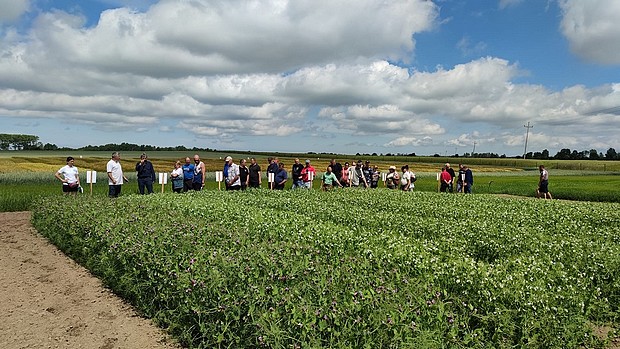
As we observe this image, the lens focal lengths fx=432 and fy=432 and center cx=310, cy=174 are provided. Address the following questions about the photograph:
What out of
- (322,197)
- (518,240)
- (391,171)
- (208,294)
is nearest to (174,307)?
(208,294)

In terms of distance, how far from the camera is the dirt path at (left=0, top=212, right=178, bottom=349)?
590 centimetres

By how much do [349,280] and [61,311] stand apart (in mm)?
4962

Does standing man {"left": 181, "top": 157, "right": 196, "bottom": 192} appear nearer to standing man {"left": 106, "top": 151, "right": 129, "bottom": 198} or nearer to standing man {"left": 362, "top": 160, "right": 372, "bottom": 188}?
standing man {"left": 106, "top": 151, "right": 129, "bottom": 198}

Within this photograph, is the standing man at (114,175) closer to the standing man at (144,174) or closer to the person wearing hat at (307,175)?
the standing man at (144,174)

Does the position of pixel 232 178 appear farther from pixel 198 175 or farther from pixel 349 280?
pixel 349 280

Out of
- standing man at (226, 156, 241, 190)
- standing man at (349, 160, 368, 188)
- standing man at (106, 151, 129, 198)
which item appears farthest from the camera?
standing man at (349, 160, 368, 188)

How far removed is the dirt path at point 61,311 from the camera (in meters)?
5.90

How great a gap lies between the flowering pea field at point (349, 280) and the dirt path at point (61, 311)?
0.29 metres

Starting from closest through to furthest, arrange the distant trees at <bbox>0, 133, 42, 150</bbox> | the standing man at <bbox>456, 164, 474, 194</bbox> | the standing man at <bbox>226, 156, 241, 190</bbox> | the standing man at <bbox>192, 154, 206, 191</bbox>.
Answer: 1. the standing man at <bbox>192, 154, 206, 191</bbox>
2. the standing man at <bbox>226, 156, 241, 190</bbox>
3. the standing man at <bbox>456, 164, 474, 194</bbox>
4. the distant trees at <bbox>0, 133, 42, 150</bbox>

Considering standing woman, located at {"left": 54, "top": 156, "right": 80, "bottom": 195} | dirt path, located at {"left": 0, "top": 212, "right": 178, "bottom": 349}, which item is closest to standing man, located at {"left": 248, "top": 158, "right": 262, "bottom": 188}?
standing woman, located at {"left": 54, "top": 156, "right": 80, "bottom": 195}

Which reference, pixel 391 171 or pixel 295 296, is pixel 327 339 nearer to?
pixel 295 296

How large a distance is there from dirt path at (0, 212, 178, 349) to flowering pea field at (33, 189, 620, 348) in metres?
0.29

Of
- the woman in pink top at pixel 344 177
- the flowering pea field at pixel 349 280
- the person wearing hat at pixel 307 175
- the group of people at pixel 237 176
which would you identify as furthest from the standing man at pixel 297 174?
the flowering pea field at pixel 349 280

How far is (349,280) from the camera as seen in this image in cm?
512
